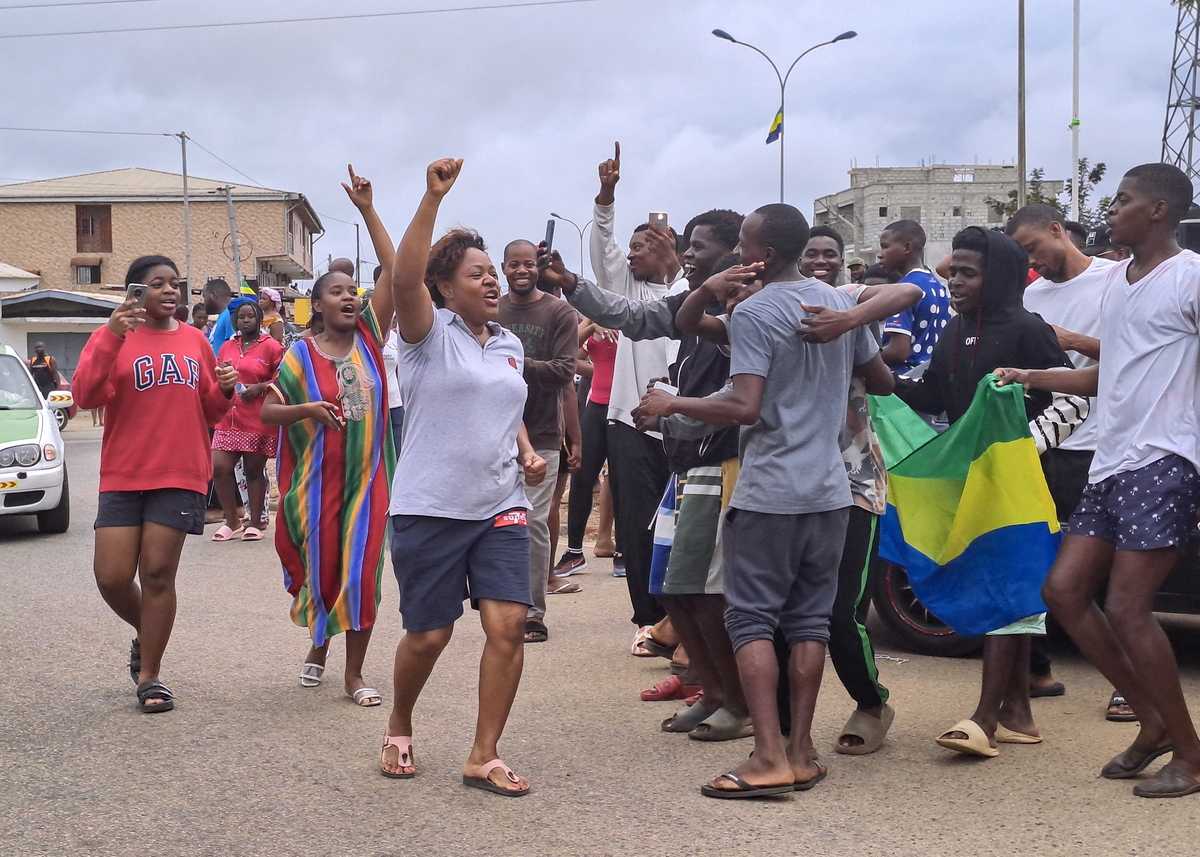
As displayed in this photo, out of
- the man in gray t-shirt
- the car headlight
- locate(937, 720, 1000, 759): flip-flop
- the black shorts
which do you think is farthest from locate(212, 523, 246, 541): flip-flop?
locate(937, 720, 1000, 759): flip-flop

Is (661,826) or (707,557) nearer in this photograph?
(661,826)

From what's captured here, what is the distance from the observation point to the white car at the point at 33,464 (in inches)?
455

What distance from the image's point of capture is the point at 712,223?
5.55 m

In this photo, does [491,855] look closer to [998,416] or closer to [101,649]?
[998,416]

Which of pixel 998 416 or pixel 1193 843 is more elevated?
pixel 998 416

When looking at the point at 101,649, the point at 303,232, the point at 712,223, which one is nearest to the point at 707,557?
the point at 712,223

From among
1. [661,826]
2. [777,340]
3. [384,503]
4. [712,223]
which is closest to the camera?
[661,826]

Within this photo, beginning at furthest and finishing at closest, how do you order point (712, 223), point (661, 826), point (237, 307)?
point (237, 307) → point (712, 223) → point (661, 826)

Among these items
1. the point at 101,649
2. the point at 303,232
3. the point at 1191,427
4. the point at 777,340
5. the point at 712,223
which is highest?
the point at 303,232

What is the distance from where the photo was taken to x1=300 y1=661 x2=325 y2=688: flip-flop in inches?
245

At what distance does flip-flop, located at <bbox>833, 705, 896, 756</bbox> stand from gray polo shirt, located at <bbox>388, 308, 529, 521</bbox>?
1531 millimetres

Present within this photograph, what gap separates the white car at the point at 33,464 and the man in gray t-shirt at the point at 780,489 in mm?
7970

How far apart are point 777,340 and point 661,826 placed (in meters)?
1.66

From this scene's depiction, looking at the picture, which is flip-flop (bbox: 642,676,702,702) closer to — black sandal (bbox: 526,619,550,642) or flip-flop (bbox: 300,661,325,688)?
black sandal (bbox: 526,619,550,642)
